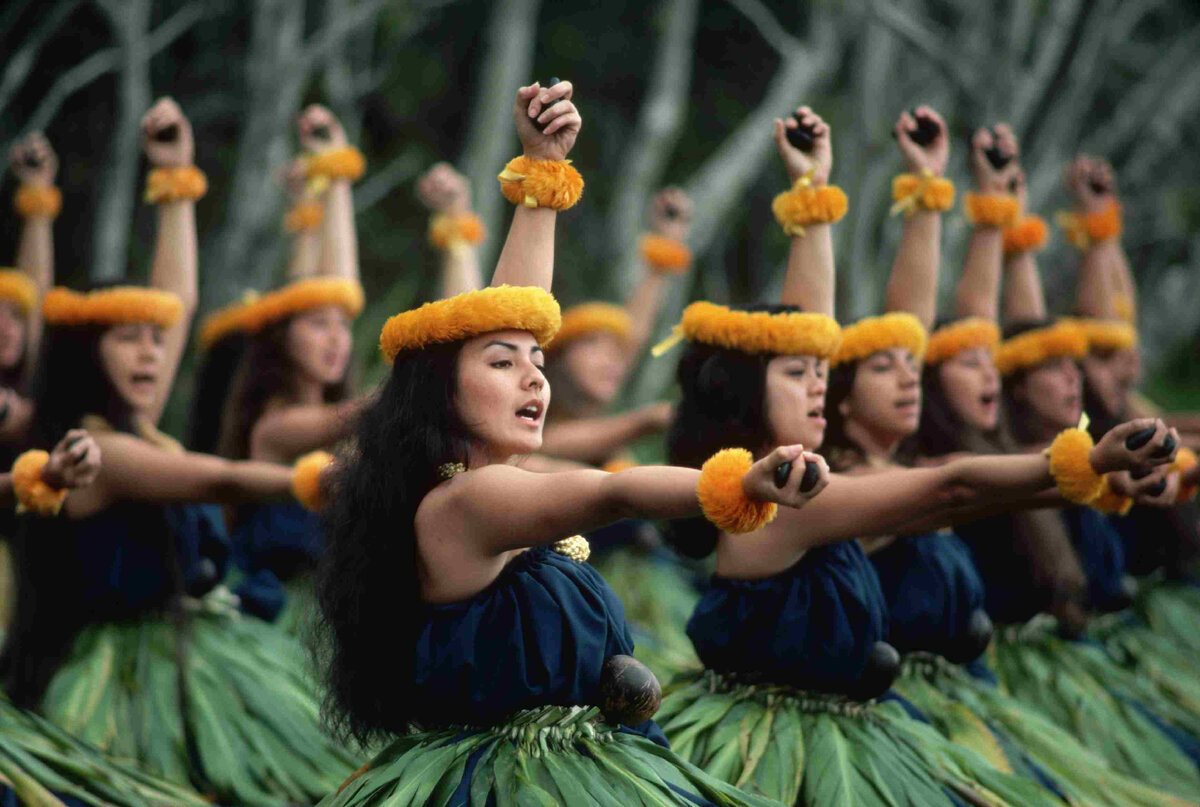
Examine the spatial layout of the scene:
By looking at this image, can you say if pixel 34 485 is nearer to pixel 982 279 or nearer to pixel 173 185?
pixel 173 185

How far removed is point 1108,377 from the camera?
5641mm

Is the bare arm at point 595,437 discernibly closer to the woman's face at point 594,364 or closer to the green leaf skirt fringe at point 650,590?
the woman's face at point 594,364

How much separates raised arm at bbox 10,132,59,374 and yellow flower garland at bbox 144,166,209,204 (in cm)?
126

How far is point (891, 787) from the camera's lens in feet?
10.7

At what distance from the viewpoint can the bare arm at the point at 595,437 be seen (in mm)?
5914

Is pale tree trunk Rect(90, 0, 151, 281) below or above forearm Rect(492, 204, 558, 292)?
above

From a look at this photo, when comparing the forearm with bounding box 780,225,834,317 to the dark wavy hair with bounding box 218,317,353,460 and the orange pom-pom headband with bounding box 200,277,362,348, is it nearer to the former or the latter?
the orange pom-pom headband with bounding box 200,277,362,348

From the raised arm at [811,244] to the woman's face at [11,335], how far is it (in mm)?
3271

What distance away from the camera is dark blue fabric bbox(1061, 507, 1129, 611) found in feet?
17.0

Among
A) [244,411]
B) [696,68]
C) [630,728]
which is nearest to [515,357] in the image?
[630,728]

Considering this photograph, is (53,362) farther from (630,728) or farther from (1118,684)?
(1118,684)

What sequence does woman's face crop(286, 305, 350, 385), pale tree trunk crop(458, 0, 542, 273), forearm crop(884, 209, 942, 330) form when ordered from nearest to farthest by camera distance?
forearm crop(884, 209, 942, 330) → woman's face crop(286, 305, 350, 385) → pale tree trunk crop(458, 0, 542, 273)

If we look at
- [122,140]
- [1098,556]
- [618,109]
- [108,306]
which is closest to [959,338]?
[1098,556]

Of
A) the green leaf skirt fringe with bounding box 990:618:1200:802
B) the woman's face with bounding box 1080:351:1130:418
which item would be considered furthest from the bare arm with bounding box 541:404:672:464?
the green leaf skirt fringe with bounding box 990:618:1200:802
